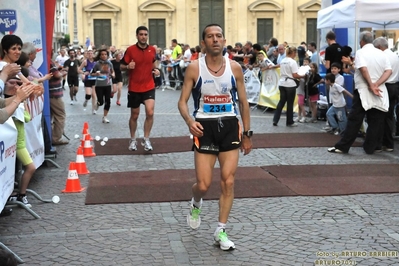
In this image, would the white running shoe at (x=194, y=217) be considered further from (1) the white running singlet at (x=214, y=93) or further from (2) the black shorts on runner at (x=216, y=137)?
(1) the white running singlet at (x=214, y=93)

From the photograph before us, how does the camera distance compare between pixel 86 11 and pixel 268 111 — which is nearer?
pixel 268 111

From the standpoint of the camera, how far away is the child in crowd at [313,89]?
16.1m

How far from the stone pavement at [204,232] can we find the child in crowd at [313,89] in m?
8.15

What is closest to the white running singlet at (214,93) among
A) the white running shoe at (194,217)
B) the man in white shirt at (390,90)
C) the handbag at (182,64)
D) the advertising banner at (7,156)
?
the white running shoe at (194,217)

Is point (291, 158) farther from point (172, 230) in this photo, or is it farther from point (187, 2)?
point (187, 2)

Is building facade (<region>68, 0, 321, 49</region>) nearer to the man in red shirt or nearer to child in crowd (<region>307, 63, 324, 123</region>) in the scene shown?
child in crowd (<region>307, 63, 324, 123</region>)

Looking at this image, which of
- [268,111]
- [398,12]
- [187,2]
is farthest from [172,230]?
[187,2]

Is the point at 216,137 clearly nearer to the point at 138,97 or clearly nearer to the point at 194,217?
the point at 194,217

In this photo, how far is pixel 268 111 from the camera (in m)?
19.3

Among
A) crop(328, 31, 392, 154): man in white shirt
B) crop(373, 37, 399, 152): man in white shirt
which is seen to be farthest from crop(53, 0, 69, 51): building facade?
crop(328, 31, 392, 154): man in white shirt

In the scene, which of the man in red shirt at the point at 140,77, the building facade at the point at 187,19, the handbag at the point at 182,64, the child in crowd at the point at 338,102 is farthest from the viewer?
the building facade at the point at 187,19

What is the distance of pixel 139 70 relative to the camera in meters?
11.9

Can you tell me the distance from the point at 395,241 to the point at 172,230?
2.15 m

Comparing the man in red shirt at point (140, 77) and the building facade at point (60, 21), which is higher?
the building facade at point (60, 21)
